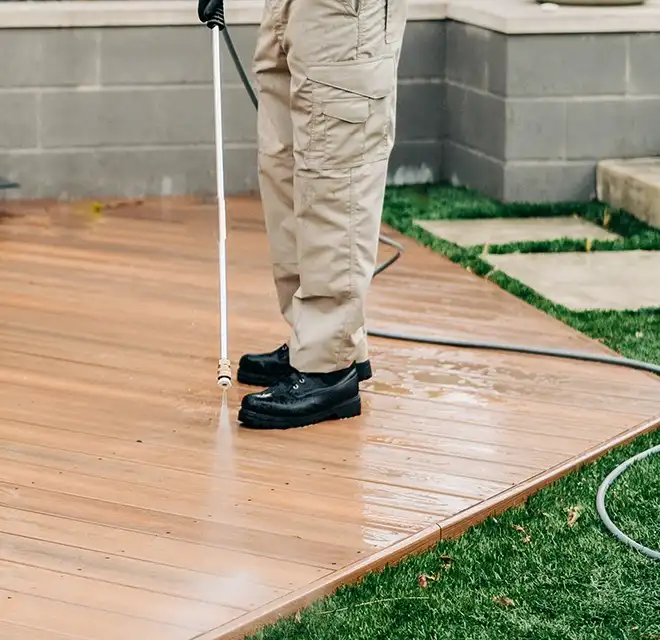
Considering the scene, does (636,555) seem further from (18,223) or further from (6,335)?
(18,223)

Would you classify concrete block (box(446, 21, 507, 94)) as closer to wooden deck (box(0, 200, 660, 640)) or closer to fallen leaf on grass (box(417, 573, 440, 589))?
wooden deck (box(0, 200, 660, 640))

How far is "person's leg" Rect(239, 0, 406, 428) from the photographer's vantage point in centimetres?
282

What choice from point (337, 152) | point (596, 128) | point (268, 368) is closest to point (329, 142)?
point (337, 152)

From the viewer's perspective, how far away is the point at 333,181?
2.88m

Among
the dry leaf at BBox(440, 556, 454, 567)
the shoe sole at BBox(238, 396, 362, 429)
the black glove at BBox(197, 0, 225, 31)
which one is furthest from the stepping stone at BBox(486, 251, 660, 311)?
the dry leaf at BBox(440, 556, 454, 567)

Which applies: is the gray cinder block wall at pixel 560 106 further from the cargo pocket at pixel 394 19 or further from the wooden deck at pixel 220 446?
the cargo pocket at pixel 394 19

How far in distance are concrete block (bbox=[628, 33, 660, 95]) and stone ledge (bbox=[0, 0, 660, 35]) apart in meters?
0.04

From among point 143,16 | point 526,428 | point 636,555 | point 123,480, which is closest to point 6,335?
point 123,480

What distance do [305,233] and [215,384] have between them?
0.54 metres

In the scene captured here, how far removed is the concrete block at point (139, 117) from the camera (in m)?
5.63

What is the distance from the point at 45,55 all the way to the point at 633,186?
2.36 metres

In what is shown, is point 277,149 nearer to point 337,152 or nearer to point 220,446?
point 337,152

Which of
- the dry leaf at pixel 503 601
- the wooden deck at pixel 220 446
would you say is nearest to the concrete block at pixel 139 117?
the wooden deck at pixel 220 446

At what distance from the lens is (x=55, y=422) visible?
3.03 meters
